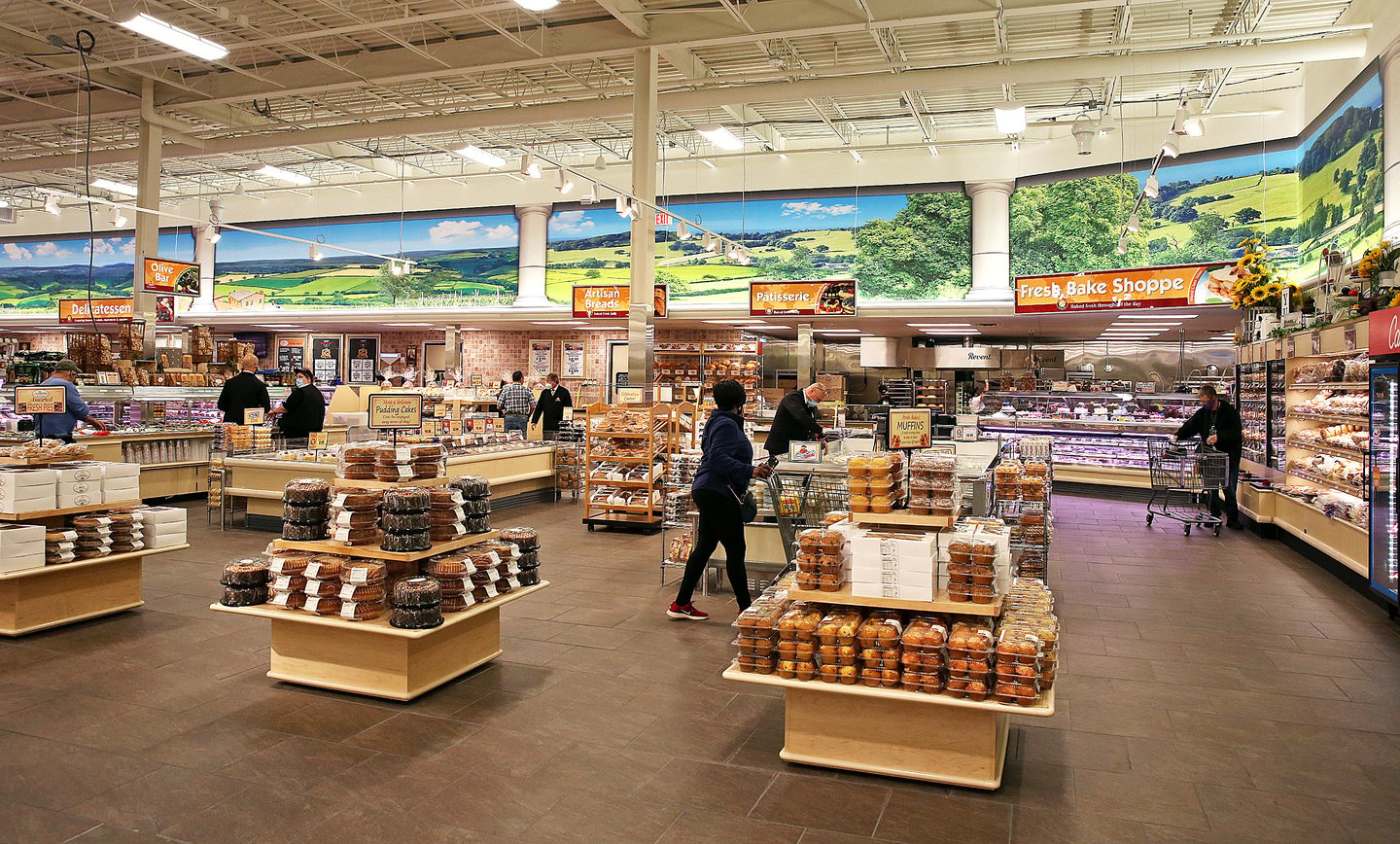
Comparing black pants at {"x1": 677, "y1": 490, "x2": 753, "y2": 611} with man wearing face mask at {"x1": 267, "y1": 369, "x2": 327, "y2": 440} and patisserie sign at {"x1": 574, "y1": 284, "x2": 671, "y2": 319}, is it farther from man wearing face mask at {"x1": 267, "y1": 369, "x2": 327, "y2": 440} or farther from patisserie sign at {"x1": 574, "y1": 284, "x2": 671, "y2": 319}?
patisserie sign at {"x1": 574, "y1": 284, "x2": 671, "y2": 319}

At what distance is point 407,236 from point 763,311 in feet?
39.2

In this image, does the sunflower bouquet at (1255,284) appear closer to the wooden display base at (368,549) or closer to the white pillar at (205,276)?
the wooden display base at (368,549)

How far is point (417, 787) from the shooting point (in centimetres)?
340

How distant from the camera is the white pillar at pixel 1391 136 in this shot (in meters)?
9.16

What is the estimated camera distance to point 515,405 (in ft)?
47.3

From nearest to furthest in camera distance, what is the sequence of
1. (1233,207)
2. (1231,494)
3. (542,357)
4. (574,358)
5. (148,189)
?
1. (1231,494)
2. (148,189)
3. (1233,207)
4. (574,358)
5. (542,357)

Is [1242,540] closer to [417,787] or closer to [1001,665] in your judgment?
[1001,665]

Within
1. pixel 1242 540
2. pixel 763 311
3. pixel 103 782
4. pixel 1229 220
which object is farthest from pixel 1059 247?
pixel 103 782

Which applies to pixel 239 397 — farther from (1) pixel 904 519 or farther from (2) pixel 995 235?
(2) pixel 995 235

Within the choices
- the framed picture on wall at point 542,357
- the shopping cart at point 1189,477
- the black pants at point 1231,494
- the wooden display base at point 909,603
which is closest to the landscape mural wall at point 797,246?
the framed picture on wall at point 542,357

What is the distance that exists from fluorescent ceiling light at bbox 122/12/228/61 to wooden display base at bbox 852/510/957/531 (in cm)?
870

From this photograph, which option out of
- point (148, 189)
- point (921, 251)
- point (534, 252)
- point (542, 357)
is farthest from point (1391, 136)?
point (542, 357)

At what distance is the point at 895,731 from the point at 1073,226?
1557 centimetres

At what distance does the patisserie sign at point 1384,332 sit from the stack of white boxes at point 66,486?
828 cm
